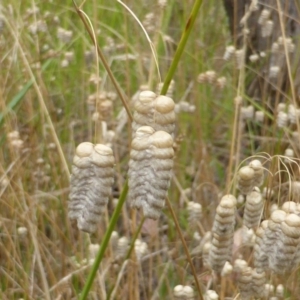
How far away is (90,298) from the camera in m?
1.44

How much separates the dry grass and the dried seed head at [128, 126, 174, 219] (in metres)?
0.43

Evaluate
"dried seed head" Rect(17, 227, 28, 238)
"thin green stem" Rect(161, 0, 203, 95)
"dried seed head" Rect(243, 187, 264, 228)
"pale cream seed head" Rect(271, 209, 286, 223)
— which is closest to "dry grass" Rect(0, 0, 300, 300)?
"dried seed head" Rect(17, 227, 28, 238)

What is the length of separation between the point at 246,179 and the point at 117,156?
90cm

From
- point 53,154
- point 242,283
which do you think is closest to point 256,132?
point 53,154

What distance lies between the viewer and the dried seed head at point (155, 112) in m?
0.60

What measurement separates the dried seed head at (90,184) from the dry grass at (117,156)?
406mm

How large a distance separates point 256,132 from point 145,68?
0.40 meters

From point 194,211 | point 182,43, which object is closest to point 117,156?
point 194,211

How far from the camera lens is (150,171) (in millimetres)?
575

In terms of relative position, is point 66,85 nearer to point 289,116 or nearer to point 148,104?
point 289,116

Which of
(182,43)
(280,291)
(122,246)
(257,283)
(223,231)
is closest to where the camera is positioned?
(182,43)

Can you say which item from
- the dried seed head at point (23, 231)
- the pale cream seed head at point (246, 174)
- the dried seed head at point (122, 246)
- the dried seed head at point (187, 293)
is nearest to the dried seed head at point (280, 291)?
the dried seed head at point (187, 293)

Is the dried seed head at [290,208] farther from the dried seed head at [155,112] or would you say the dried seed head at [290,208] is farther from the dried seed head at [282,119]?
the dried seed head at [282,119]

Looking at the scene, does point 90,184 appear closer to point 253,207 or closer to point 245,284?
point 253,207
